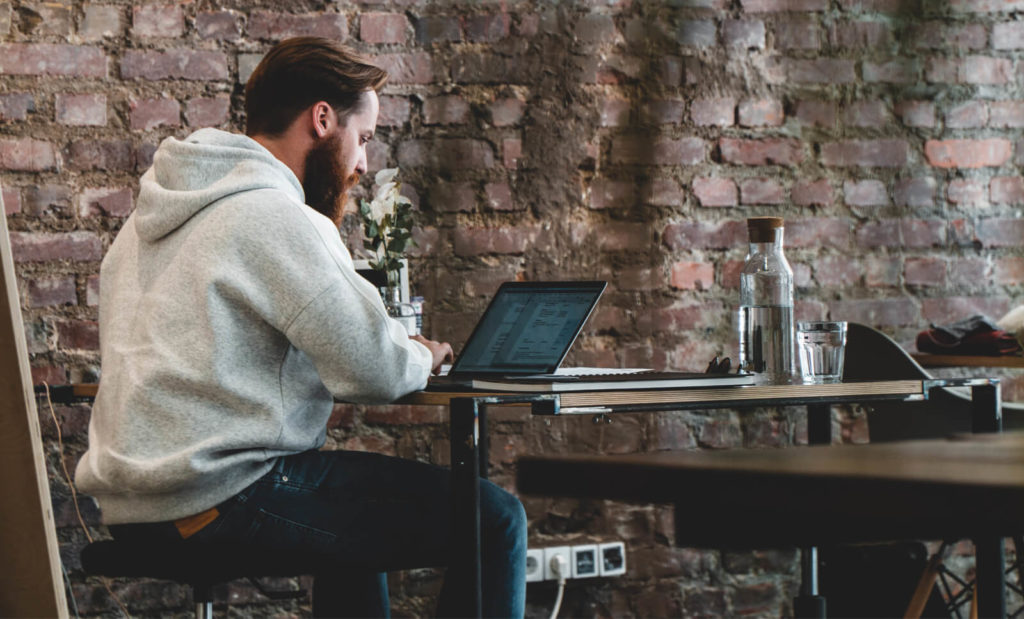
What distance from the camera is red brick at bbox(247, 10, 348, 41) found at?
233cm

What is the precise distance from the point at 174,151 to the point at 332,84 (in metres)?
0.35

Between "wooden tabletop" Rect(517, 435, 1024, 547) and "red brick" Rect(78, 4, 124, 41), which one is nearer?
"wooden tabletop" Rect(517, 435, 1024, 547)

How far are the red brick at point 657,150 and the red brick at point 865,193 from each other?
1.27 ft

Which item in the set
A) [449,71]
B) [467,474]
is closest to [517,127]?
[449,71]

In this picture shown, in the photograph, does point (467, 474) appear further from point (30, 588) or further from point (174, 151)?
point (174, 151)

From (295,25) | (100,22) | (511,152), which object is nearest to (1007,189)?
(511,152)

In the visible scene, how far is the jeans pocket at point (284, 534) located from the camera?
1467 millimetres

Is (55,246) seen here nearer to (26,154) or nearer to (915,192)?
(26,154)

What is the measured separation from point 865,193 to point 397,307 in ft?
4.32

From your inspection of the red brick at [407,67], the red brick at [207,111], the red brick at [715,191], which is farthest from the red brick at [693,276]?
the red brick at [207,111]

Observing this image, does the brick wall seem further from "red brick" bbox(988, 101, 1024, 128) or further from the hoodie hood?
the hoodie hood

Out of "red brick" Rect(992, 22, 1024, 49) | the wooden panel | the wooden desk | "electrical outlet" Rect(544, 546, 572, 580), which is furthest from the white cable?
the wooden desk

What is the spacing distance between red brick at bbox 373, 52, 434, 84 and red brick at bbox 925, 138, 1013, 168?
4.10ft

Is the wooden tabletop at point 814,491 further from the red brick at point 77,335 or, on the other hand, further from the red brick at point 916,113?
the red brick at point 916,113
